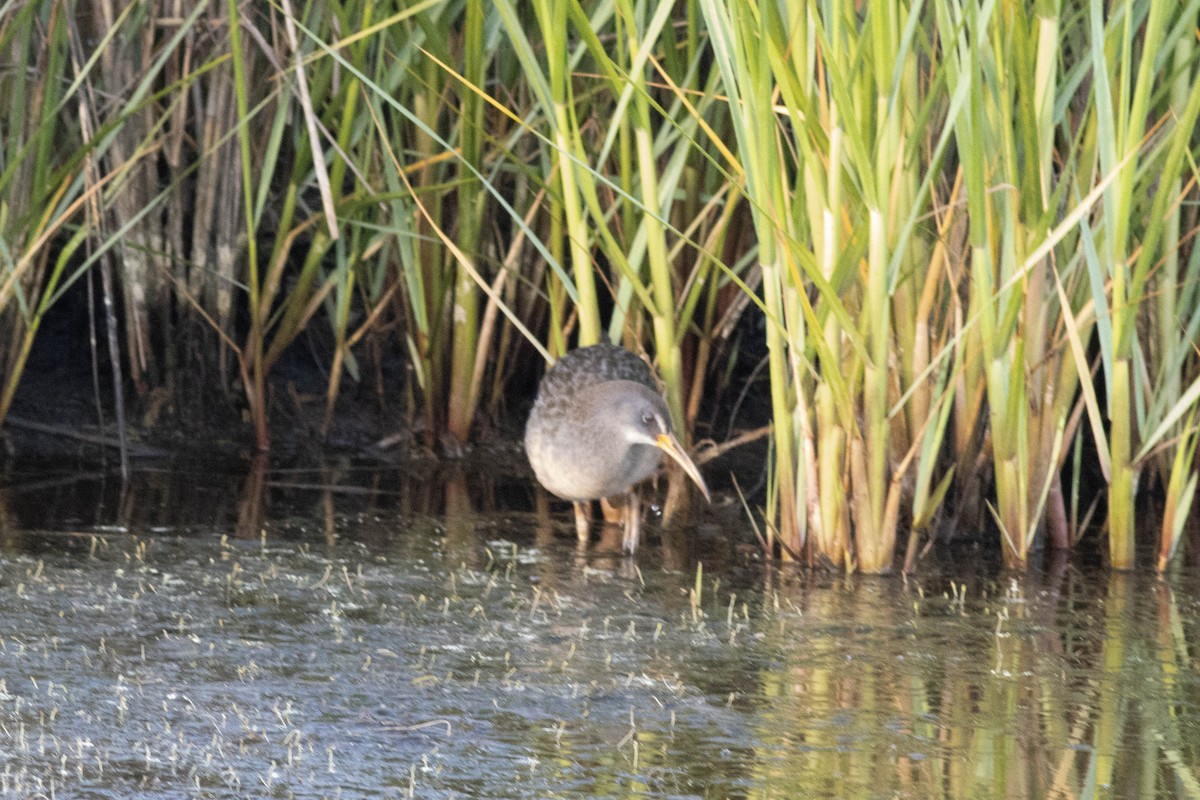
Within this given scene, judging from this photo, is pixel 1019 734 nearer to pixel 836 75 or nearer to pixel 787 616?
pixel 787 616

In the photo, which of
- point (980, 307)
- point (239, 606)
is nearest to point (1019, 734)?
point (980, 307)

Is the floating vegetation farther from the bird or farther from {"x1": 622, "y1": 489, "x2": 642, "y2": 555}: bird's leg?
the bird

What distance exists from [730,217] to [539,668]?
213 centimetres

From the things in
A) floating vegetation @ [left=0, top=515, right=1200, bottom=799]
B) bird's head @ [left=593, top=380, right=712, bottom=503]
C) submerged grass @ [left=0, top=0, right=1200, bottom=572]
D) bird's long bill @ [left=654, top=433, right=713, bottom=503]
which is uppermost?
submerged grass @ [left=0, top=0, right=1200, bottom=572]

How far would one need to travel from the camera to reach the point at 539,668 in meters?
3.60

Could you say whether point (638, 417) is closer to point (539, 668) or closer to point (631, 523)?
point (631, 523)

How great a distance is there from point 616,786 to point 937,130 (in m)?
2.43

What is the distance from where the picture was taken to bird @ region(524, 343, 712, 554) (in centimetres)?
487

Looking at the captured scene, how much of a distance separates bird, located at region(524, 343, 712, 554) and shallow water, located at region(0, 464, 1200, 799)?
0.19 meters

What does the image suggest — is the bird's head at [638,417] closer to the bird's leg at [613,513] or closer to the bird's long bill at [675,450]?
the bird's long bill at [675,450]

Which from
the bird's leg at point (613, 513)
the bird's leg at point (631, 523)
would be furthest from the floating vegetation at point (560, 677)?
the bird's leg at point (613, 513)

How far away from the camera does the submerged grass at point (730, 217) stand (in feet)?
13.3

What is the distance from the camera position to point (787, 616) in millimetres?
4117

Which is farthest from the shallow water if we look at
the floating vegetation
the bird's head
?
the bird's head
